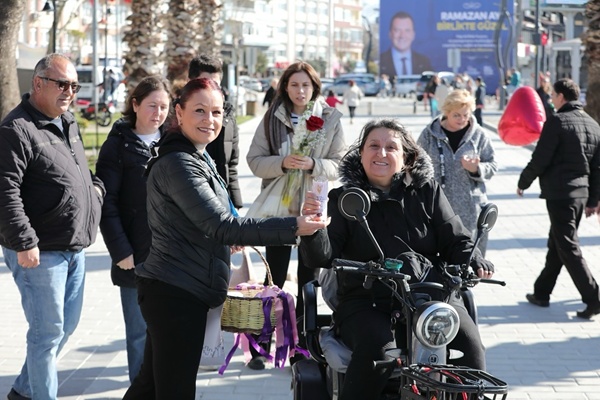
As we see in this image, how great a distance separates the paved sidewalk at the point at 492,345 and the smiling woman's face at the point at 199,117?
7.44ft

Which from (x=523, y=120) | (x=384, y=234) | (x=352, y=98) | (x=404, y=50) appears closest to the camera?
(x=384, y=234)

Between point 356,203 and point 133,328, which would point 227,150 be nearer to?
point 133,328

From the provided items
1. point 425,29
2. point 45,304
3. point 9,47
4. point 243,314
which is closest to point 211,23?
point 9,47

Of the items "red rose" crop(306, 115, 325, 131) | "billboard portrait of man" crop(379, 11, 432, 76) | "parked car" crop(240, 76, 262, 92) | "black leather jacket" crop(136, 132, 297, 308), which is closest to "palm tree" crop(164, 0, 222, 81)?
"red rose" crop(306, 115, 325, 131)

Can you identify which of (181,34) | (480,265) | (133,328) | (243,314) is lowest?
(133,328)

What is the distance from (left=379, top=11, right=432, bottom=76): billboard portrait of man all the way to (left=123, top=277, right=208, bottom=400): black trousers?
8064cm

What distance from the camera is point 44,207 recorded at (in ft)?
16.8

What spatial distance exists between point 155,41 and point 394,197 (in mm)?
15078

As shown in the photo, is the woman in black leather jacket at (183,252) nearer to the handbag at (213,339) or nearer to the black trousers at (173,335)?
the black trousers at (173,335)

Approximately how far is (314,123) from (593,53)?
6.17 m

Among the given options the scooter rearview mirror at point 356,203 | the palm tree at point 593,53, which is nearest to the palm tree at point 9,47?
the palm tree at point 593,53

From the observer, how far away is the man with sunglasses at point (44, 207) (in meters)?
4.98

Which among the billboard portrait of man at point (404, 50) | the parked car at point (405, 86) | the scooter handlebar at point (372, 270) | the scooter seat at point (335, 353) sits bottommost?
the scooter seat at point (335, 353)

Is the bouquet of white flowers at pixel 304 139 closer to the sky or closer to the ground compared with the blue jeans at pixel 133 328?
closer to the sky
